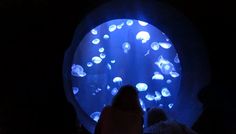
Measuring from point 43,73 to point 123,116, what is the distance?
1919mm

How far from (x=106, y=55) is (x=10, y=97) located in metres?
8.12

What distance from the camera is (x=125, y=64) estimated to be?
13.6 meters

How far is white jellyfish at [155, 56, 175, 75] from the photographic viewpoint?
1223 centimetres

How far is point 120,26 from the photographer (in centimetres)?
1301

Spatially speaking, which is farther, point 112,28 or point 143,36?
point 143,36

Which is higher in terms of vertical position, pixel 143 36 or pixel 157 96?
pixel 143 36

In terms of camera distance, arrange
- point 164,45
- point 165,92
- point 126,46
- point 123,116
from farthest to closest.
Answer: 1. point 126,46
2. point 164,45
3. point 165,92
4. point 123,116

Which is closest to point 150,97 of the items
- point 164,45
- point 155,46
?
point 155,46

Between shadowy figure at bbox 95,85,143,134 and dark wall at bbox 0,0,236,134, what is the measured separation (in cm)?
149

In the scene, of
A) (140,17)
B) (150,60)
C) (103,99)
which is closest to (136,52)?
(150,60)

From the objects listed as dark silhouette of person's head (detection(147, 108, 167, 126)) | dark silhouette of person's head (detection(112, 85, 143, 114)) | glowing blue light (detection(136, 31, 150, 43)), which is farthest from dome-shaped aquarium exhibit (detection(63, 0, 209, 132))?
dark silhouette of person's head (detection(112, 85, 143, 114))

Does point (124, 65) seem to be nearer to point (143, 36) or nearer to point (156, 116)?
point (143, 36)

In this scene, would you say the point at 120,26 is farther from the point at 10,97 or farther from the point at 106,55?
the point at 10,97

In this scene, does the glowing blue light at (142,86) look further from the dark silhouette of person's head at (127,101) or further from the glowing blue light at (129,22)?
the dark silhouette of person's head at (127,101)
